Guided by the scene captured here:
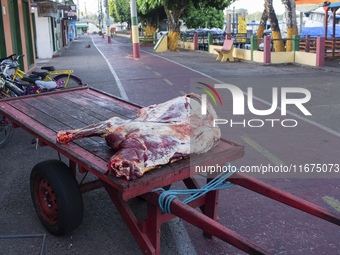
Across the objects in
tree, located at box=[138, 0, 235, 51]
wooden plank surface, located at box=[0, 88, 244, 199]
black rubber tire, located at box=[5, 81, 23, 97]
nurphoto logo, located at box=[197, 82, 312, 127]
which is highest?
tree, located at box=[138, 0, 235, 51]

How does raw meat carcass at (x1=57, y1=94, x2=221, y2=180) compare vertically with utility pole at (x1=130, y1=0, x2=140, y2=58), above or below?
below

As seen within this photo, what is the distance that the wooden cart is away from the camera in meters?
2.43

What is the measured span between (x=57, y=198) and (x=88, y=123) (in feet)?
4.27

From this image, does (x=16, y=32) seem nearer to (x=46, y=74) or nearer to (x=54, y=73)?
(x=54, y=73)

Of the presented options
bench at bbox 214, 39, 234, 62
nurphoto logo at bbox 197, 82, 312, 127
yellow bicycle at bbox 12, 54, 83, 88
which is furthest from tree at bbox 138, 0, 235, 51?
yellow bicycle at bbox 12, 54, 83, 88

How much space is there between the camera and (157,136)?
3.05 meters

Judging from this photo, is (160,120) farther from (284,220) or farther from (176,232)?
(284,220)

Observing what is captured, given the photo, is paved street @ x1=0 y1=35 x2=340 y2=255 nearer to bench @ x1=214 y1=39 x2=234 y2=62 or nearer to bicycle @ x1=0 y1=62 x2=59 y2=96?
bicycle @ x1=0 y1=62 x2=59 y2=96

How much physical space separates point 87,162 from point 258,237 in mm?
1818

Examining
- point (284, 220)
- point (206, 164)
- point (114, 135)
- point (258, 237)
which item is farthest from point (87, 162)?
point (284, 220)

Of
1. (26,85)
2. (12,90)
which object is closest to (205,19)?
(26,85)

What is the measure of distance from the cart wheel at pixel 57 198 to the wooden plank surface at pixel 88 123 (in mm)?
232

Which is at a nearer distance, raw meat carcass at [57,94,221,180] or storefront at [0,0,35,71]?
raw meat carcass at [57,94,221,180]

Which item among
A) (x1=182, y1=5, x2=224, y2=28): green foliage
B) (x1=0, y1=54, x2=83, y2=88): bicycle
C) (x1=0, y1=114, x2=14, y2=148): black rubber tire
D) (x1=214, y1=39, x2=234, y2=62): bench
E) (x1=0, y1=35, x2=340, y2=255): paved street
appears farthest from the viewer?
(x1=182, y1=5, x2=224, y2=28): green foliage
